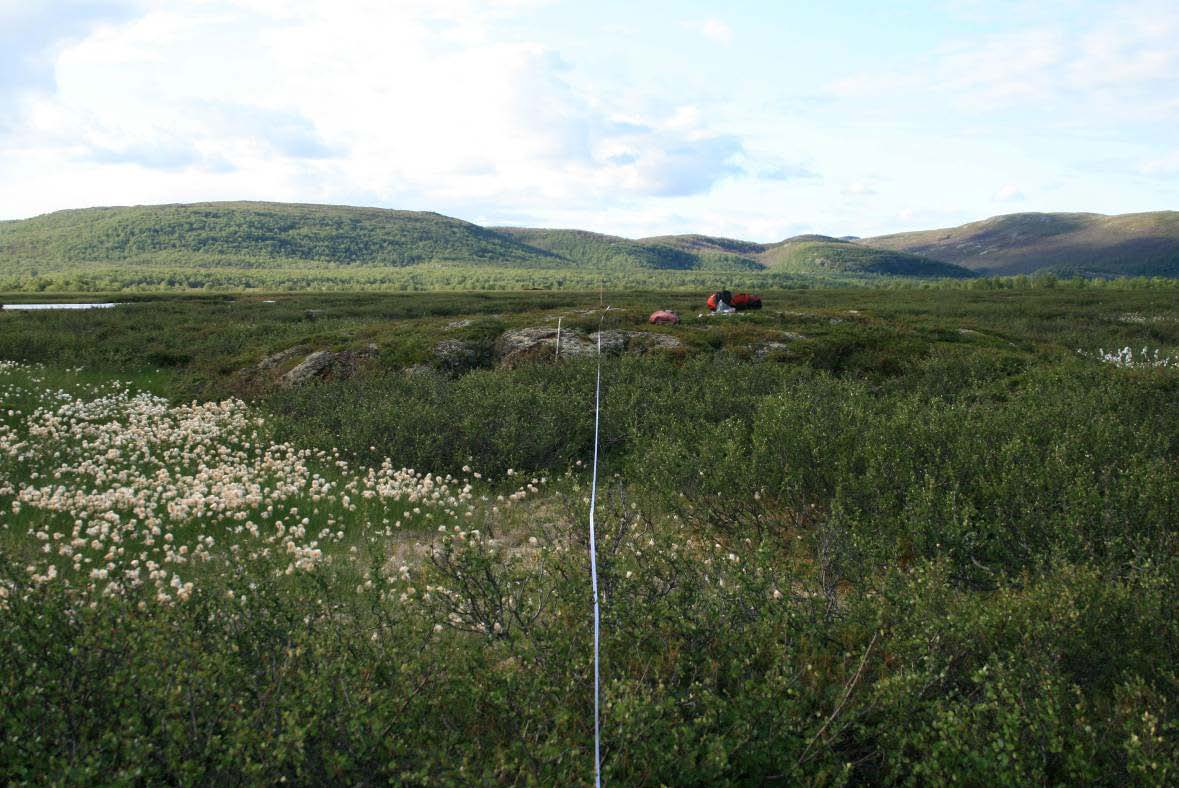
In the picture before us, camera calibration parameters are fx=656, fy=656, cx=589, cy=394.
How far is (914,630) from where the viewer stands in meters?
3.54

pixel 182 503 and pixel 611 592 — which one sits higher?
pixel 182 503

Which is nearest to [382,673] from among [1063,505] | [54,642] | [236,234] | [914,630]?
[54,642]

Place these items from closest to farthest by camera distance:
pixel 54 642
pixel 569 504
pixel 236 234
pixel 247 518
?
pixel 54 642
pixel 569 504
pixel 247 518
pixel 236 234

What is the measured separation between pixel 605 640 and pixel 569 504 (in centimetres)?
179

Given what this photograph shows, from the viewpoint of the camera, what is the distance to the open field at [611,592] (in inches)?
107

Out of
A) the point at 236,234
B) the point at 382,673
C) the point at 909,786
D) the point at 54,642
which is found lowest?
the point at 909,786

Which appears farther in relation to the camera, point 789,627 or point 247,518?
point 247,518

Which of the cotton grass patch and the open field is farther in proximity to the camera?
the cotton grass patch

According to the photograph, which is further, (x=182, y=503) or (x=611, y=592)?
(x=182, y=503)

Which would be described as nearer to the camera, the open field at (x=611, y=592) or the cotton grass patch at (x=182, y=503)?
the open field at (x=611, y=592)

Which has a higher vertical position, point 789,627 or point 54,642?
point 54,642

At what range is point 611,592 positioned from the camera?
4.21 m

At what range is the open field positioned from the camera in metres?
2.72

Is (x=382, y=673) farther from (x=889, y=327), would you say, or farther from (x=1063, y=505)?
(x=889, y=327)
